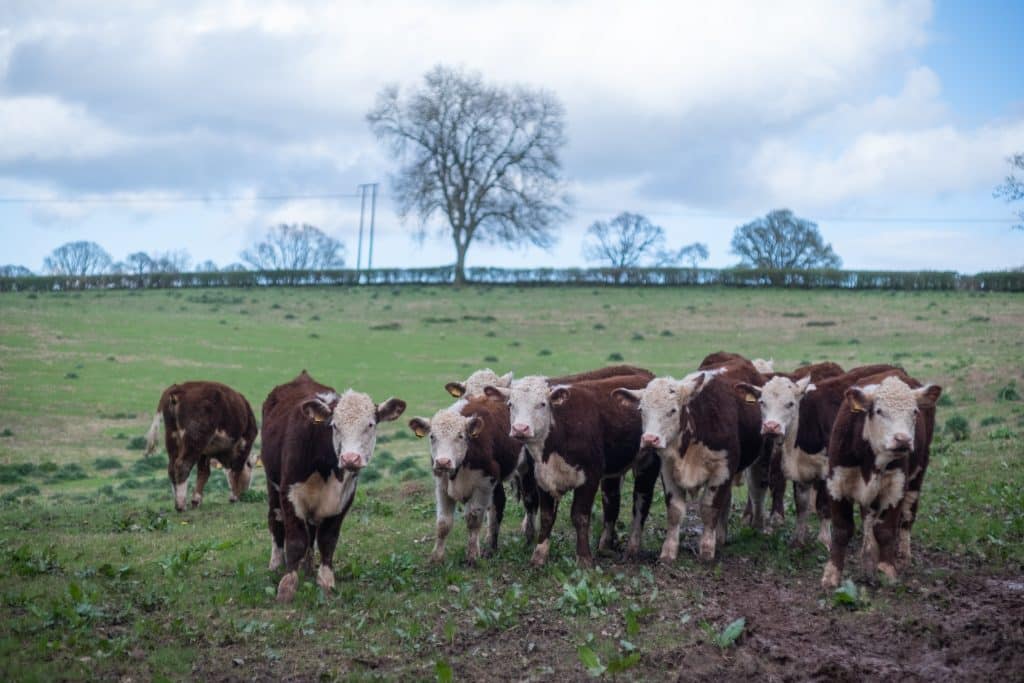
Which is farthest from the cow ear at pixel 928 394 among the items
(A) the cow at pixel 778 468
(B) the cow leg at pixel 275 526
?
(B) the cow leg at pixel 275 526

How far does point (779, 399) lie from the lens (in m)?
12.1

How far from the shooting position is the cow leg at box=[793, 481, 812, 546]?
1198 cm

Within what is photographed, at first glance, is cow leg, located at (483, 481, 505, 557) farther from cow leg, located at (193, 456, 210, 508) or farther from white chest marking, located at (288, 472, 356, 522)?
cow leg, located at (193, 456, 210, 508)

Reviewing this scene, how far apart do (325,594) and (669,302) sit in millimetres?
42776

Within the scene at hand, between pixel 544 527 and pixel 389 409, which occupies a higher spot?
pixel 389 409

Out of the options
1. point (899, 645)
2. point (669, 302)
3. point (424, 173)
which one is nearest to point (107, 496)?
point (899, 645)

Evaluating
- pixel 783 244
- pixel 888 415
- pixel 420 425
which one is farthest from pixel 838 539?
pixel 783 244

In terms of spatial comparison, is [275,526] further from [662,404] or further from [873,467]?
[873,467]

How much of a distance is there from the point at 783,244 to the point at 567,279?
20351 mm

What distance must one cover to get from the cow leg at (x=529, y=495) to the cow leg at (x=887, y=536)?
386cm

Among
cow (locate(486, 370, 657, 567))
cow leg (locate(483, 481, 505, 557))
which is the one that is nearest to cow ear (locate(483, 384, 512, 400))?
cow (locate(486, 370, 657, 567))

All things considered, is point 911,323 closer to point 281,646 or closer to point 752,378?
point 752,378

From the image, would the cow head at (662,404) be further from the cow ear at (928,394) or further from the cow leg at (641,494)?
the cow ear at (928,394)

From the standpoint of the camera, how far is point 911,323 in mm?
41094
